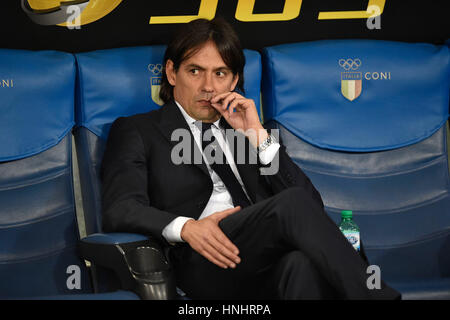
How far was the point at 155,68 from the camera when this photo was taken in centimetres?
230

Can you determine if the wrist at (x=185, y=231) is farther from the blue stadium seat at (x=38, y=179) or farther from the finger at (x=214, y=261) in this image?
the blue stadium seat at (x=38, y=179)

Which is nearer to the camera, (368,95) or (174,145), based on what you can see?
(174,145)

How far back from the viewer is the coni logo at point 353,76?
241 centimetres

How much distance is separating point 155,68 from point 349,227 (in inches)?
38.7

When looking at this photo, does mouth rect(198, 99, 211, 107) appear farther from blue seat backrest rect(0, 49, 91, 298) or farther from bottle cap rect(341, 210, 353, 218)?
bottle cap rect(341, 210, 353, 218)

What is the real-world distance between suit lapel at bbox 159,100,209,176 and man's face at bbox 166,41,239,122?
5 cm

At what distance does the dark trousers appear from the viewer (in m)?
1.52

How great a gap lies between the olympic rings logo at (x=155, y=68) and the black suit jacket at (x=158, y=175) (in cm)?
22

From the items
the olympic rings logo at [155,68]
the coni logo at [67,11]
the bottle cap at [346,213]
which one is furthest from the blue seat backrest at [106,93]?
the bottle cap at [346,213]

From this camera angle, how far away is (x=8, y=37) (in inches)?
98.9

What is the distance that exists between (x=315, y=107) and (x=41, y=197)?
1140mm

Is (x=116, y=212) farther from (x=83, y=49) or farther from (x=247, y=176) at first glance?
(x=83, y=49)
